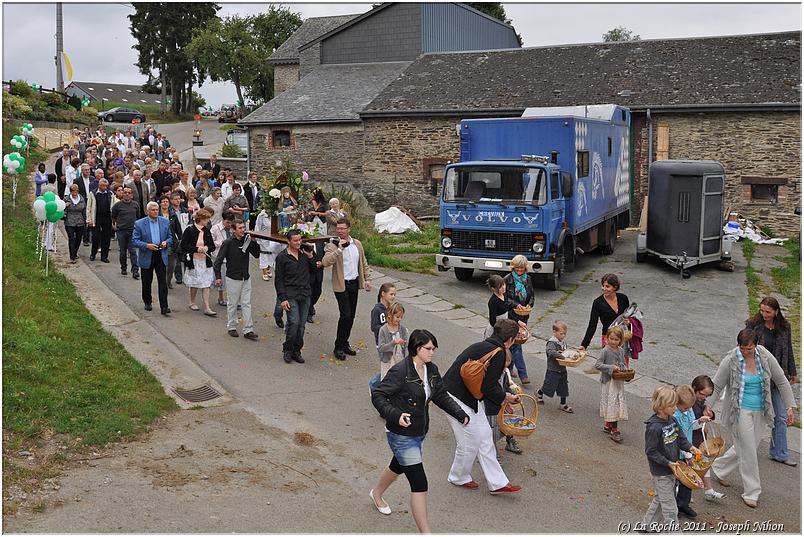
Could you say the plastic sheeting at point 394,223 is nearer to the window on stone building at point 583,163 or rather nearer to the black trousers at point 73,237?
the window on stone building at point 583,163

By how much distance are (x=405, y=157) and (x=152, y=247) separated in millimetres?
17061

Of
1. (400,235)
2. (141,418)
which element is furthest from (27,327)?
(400,235)

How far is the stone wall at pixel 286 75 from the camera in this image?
4488 cm

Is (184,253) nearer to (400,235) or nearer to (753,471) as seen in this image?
(753,471)

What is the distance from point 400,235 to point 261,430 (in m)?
15.5

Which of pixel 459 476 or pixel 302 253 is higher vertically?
pixel 302 253

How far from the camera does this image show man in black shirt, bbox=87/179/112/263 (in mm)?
15961

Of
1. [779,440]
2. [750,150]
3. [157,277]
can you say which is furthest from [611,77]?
[779,440]

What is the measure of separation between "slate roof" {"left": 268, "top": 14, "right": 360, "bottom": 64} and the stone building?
1410 cm

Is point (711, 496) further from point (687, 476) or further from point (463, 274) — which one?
point (463, 274)

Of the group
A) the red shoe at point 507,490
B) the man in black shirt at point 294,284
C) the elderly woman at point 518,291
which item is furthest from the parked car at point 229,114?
the red shoe at point 507,490

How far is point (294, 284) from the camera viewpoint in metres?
11.0

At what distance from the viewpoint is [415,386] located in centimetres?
661

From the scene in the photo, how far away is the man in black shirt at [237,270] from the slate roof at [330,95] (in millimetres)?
18459
